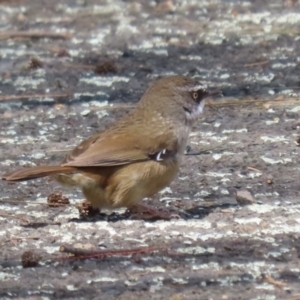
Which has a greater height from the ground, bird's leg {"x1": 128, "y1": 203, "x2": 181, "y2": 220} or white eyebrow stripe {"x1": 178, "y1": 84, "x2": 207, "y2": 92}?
white eyebrow stripe {"x1": 178, "y1": 84, "x2": 207, "y2": 92}

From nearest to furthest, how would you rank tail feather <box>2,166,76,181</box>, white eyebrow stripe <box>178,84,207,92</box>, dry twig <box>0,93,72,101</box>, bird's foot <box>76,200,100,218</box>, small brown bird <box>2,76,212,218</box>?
tail feather <box>2,166,76,181</box> → small brown bird <box>2,76,212,218</box> → bird's foot <box>76,200,100,218</box> → white eyebrow stripe <box>178,84,207,92</box> → dry twig <box>0,93,72,101</box>

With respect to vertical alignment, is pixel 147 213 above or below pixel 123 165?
below

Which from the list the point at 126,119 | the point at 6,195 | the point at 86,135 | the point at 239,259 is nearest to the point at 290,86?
the point at 86,135

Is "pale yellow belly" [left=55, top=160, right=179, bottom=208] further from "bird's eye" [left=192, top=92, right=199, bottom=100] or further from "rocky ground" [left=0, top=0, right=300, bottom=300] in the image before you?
"bird's eye" [left=192, top=92, right=199, bottom=100]

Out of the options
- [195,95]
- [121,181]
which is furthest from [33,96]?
[121,181]

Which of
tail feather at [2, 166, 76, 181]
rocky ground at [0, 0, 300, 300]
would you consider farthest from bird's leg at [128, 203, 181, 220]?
tail feather at [2, 166, 76, 181]

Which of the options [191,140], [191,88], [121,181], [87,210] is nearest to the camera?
[121,181]

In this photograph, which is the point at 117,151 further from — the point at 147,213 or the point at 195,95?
the point at 195,95

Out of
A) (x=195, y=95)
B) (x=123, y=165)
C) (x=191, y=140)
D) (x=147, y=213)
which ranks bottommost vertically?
(x=147, y=213)
